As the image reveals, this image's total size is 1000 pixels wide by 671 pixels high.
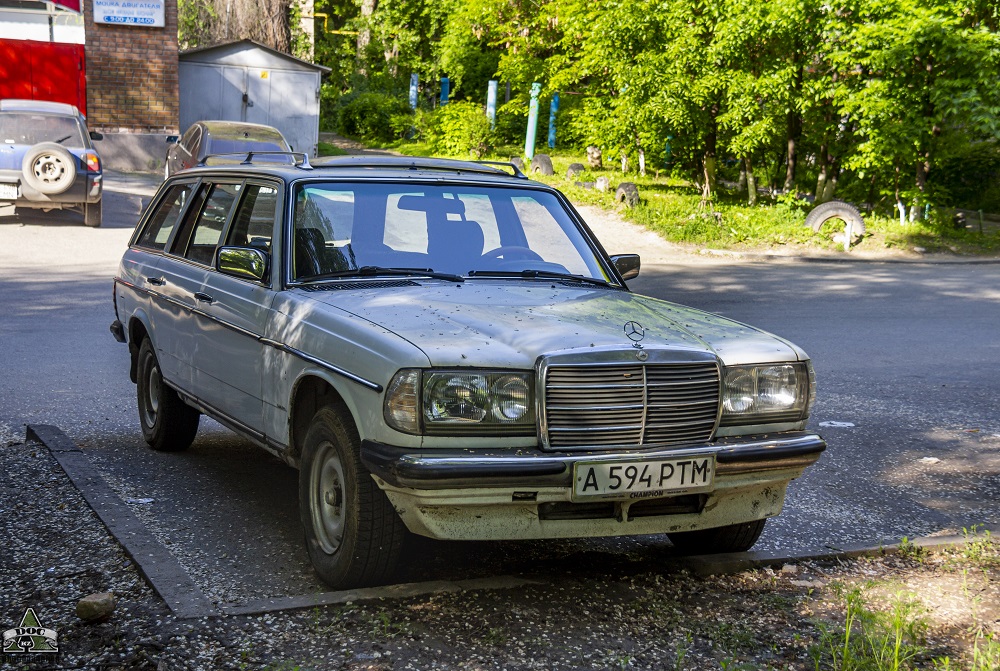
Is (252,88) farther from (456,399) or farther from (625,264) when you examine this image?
(456,399)

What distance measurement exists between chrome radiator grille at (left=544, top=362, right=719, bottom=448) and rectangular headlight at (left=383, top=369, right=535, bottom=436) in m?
0.10

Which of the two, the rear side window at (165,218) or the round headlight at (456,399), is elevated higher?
the rear side window at (165,218)

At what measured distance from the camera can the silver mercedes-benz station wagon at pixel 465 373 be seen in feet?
12.8

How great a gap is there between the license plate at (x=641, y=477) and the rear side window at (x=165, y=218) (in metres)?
3.45

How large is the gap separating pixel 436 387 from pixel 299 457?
1.07m

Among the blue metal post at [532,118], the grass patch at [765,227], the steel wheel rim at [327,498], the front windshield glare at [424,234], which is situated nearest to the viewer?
the steel wheel rim at [327,498]

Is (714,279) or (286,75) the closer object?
(714,279)

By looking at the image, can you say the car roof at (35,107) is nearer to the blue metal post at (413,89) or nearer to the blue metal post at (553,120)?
the blue metal post at (553,120)

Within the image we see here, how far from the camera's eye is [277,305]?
4855 millimetres

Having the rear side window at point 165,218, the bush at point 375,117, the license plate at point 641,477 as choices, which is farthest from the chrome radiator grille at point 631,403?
the bush at point 375,117

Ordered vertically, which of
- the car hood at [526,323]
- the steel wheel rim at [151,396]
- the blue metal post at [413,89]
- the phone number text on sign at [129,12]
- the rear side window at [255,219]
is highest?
the phone number text on sign at [129,12]

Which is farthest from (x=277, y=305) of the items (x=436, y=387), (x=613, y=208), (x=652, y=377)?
(x=613, y=208)

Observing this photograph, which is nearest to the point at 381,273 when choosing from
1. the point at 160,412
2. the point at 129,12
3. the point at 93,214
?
the point at 160,412

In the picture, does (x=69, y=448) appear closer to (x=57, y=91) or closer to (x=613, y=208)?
(x=613, y=208)
